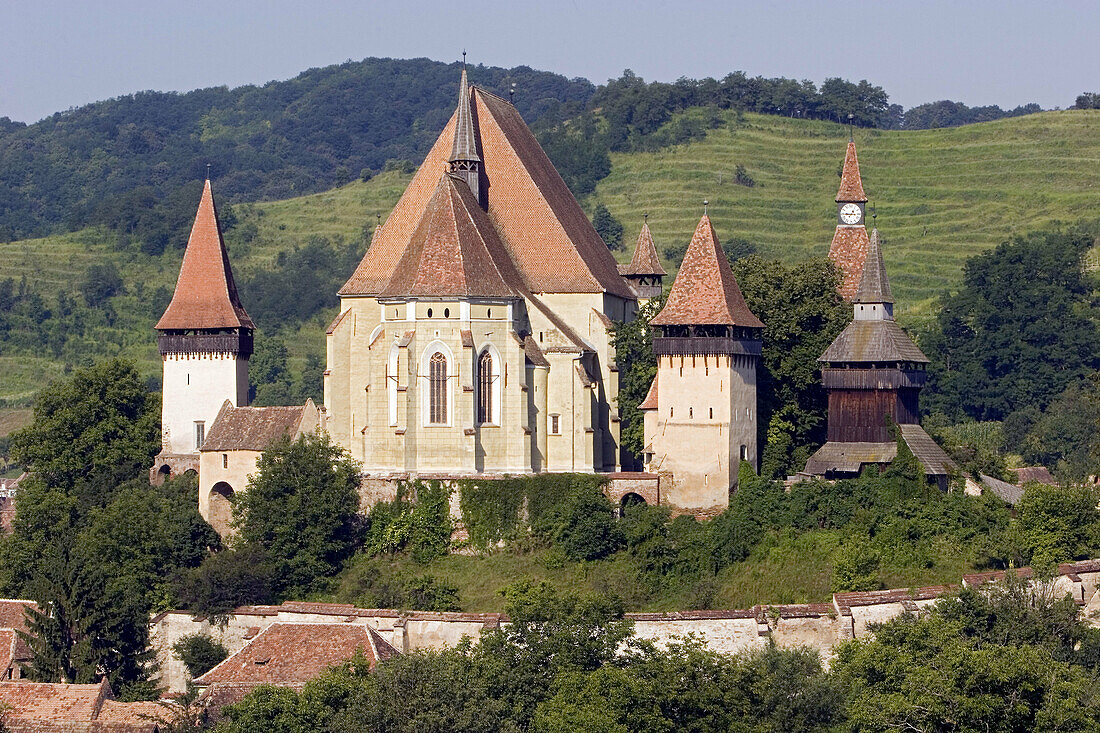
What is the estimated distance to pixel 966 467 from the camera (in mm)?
56906

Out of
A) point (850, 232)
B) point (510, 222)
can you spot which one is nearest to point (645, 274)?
point (510, 222)

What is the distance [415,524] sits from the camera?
55938mm

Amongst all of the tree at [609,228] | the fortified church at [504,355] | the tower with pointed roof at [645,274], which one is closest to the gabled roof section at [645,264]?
the tower with pointed roof at [645,274]

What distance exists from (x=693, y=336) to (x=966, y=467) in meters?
8.43

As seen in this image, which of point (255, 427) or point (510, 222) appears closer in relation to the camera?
point (255, 427)

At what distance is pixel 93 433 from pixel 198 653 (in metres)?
14.3

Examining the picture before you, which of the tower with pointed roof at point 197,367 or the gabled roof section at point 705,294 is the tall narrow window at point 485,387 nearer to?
the gabled roof section at point 705,294

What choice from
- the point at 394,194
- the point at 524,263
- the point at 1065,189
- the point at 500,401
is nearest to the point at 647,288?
the point at 524,263

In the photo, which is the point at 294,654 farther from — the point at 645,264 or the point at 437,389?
the point at 645,264

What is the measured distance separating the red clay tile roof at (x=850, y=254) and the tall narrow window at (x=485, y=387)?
11372 mm

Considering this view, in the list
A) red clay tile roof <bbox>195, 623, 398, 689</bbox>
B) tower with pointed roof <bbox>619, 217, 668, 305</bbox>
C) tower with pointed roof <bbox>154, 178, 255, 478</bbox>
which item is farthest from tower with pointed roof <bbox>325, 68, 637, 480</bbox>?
red clay tile roof <bbox>195, 623, 398, 689</bbox>

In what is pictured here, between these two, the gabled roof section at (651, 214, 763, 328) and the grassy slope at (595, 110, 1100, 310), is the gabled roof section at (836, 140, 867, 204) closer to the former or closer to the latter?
the gabled roof section at (651, 214, 763, 328)

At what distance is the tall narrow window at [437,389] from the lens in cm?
5731

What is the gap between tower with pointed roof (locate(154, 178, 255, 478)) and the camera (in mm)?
63531
